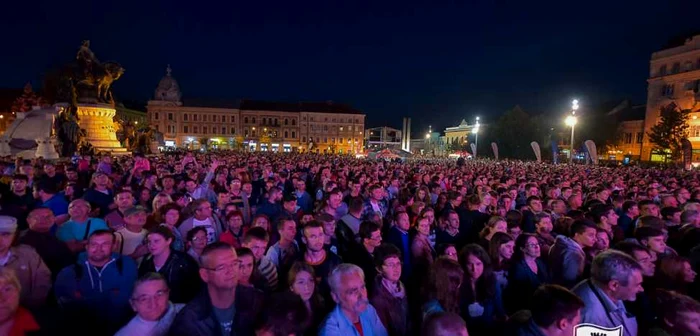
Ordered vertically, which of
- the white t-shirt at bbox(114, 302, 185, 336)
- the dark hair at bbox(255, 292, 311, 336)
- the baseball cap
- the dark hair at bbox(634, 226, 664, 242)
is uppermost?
the baseball cap

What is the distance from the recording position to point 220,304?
2727 millimetres

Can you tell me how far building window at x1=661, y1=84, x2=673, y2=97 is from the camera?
155 feet

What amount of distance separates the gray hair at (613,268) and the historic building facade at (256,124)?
275 feet

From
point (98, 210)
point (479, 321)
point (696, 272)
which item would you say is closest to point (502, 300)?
point (479, 321)

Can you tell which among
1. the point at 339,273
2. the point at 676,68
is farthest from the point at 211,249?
the point at 676,68

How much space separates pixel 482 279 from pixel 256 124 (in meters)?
90.7

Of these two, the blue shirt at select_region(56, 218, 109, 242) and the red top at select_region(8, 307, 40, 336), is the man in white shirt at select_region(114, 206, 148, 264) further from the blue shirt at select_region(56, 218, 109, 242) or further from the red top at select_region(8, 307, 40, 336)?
the red top at select_region(8, 307, 40, 336)

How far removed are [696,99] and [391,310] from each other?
55156 mm

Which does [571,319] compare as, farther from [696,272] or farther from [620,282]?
[696,272]

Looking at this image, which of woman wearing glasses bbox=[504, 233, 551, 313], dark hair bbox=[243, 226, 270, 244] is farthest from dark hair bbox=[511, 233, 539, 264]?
dark hair bbox=[243, 226, 270, 244]

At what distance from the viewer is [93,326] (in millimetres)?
3074

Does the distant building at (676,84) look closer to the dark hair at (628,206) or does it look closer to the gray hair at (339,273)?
the dark hair at (628,206)

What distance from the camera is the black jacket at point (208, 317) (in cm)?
257

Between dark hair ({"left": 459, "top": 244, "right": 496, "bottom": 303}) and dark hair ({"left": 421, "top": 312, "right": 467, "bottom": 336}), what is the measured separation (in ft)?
4.57
